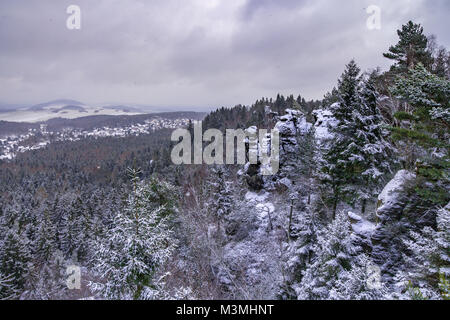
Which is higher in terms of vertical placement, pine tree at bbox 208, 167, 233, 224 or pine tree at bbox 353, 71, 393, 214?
pine tree at bbox 353, 71, 393, 214

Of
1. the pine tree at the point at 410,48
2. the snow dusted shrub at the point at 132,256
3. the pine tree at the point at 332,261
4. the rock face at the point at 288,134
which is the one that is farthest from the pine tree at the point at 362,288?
the rock face at the point at 288,134

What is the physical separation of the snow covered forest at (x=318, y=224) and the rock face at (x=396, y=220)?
55 millimetres

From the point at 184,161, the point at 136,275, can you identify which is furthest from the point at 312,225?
the point at 184,161

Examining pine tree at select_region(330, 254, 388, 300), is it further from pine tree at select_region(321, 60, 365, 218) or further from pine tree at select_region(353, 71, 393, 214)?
pine tree at select_region(321, 60, 365, 218)

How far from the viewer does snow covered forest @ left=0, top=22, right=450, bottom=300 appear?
24.0 ft

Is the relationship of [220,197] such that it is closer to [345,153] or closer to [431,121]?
[345,153]

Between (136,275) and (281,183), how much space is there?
1022 inches

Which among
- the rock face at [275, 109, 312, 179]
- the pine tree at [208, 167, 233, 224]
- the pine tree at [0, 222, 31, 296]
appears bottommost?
the pine tree at [0, 222, 31, 296]

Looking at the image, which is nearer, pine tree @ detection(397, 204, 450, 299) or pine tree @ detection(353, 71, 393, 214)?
pine tree @ detection(397, 204, 450, 299)

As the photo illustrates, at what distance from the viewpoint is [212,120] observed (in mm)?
100062

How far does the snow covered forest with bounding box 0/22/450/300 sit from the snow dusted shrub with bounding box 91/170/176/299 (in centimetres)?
4

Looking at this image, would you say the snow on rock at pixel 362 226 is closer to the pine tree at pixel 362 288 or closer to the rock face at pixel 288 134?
the pine tree at pixel 362 288

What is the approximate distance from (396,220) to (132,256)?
1327 cm

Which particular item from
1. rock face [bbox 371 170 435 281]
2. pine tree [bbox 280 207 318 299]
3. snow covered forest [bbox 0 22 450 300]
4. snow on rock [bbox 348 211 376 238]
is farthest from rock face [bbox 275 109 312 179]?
pine tree [bbox 280 207 318 299]
